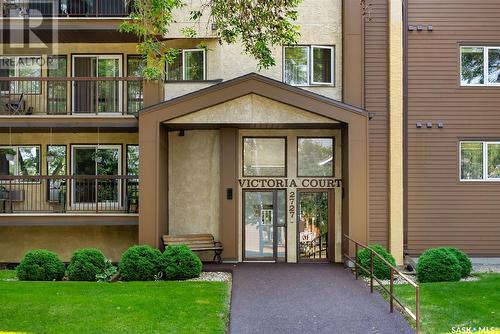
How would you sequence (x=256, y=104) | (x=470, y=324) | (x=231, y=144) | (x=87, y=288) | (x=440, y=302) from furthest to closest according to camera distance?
(x=231, y=144) → (x=256, y=104) → (x=87, y=288) → (x=440, y=302) → (x=470, y=324)

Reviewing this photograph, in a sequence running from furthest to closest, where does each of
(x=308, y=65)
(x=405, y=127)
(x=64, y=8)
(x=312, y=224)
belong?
(x=64, y=8)
(x=308, y=65)
(x=312, y=224)
(x=405, y=127)

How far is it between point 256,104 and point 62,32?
6.38m

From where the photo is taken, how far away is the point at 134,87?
1656cm

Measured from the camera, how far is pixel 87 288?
11.4 m

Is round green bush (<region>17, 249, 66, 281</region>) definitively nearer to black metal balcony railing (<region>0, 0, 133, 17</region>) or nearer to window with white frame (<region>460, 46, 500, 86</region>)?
black metal balcony railing (<region>0, 0, 133, 17</region>)

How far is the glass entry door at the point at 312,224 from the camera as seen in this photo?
615 inches

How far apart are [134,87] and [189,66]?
2013mm

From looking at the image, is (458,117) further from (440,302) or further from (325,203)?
(440,302)

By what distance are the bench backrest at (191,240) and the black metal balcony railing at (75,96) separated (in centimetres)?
440

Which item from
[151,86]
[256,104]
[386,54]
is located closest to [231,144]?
[256,104]

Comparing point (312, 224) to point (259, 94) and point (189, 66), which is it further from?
point (189, 66)

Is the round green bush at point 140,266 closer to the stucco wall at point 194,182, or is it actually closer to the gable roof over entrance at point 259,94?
the stucco wall at point 194,182
